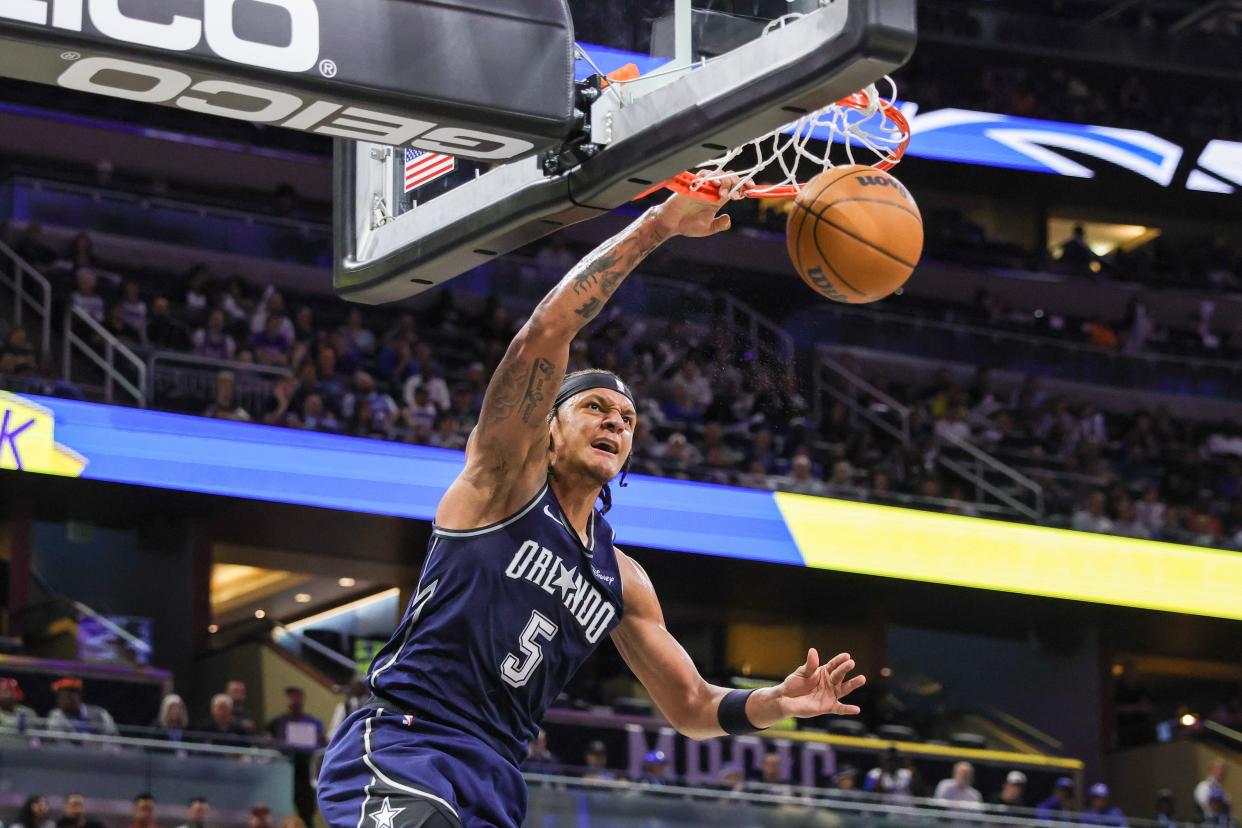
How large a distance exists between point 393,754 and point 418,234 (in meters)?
1.30

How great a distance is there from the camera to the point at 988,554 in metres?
19.0

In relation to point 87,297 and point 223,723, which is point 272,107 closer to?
point 223,723

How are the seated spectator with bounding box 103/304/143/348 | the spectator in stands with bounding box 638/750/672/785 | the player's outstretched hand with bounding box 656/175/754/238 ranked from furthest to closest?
the seated spectator with bounding box 103/304/143/348
the spectator in stands with bounding box 638/750/672/785
the player's outstretched hand with bounding box 656/175/754/238

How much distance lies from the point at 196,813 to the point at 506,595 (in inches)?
293

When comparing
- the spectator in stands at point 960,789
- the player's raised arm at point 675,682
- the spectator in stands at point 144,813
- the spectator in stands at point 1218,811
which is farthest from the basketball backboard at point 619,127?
the spectator in stands at point 1218,811

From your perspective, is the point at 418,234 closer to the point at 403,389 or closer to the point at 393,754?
the point at 393,754

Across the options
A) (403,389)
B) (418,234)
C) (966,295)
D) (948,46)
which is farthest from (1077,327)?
(418,234)

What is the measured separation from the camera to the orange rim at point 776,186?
4496mm

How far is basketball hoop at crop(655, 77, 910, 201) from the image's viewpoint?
180 inches

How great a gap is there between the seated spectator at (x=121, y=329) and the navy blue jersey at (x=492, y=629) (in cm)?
1278

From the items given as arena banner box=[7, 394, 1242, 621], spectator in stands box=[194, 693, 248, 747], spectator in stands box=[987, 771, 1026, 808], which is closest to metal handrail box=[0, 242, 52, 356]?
arena banner box=[7, 394, 1242, 621]

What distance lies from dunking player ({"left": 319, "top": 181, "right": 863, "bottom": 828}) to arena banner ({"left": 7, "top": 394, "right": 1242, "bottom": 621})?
433 inches

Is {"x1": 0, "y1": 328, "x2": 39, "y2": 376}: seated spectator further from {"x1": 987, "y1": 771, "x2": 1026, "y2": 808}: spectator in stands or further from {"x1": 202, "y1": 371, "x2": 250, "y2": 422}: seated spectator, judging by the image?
{"x1": 987, "y1": 771, "x2": 1026, "y2": 808}: spectator in stands

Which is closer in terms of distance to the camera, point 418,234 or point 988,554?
point 418,234
